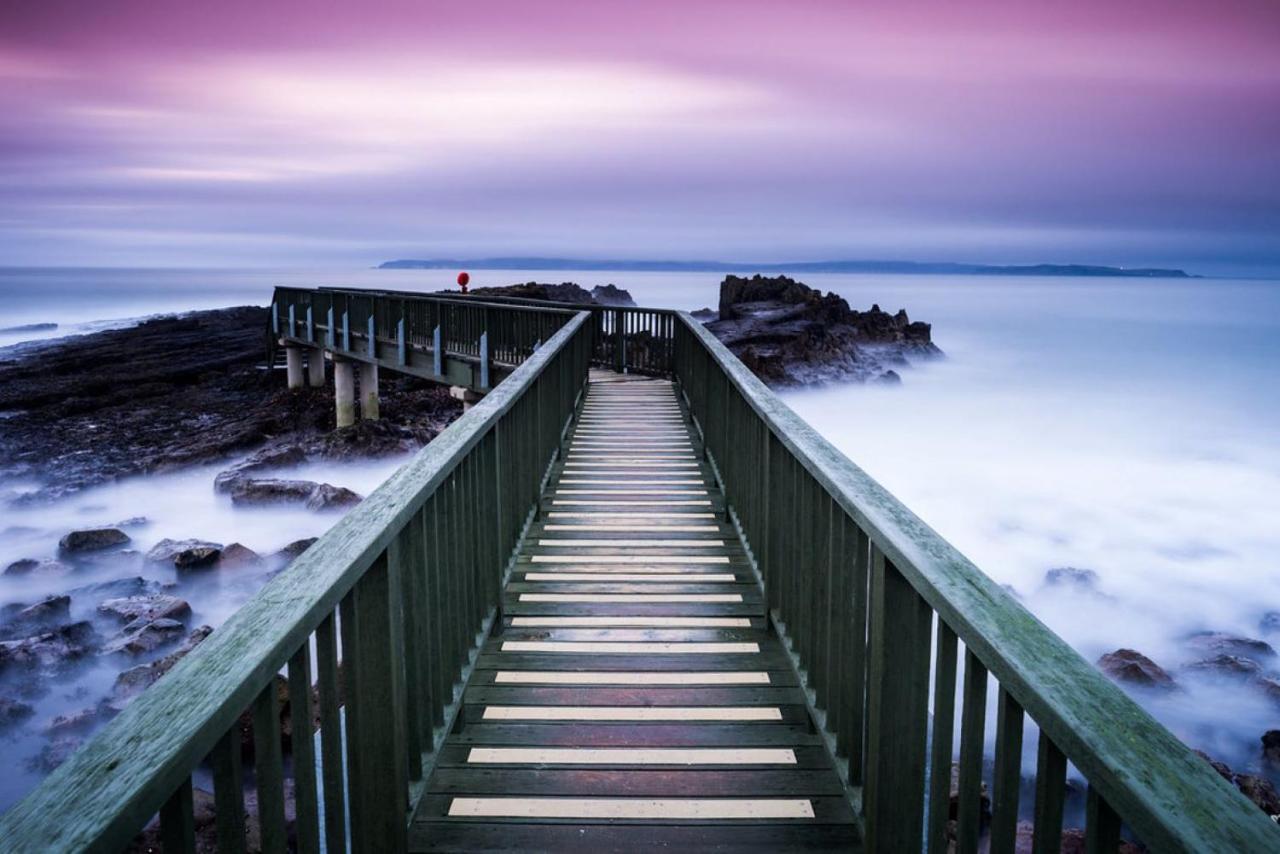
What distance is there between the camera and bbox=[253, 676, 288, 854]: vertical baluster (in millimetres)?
1836

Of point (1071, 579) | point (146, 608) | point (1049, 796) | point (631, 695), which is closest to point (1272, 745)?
point (1071, 579)

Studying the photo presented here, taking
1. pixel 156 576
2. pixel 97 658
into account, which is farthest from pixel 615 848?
pixel 156 576

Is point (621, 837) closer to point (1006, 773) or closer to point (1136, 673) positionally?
point (1006, 773)

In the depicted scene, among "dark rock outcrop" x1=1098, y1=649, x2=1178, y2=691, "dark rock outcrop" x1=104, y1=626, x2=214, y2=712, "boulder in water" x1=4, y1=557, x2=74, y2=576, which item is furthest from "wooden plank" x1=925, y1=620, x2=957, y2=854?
"boulder in water" x1=4, y1=557, x2=74, y2=576

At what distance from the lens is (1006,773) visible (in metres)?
1.87

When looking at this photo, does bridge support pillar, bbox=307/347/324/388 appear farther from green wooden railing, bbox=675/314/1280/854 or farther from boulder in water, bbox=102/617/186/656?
green wooden railing, bbox=675/314/1280/854

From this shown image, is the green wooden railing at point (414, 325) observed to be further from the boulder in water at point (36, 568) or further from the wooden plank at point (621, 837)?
the wooden plank at point (621, 837)

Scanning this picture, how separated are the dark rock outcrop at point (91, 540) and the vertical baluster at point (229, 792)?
19.1 meters

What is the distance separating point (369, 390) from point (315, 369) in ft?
25.2

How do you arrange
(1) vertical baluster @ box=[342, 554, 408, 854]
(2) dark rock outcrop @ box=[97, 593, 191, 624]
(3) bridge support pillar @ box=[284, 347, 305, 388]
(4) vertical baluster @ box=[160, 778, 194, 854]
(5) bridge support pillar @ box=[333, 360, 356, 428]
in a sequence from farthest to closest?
(3) bridge support pillar @ box=[284, 347, 305, 388] → (5) bridge support pillar @ box=[333, 360, 356, 428] → (2) dark rock outcrop @ box=[97, 593, 191, 624] → (1) vertical baluster @ box=[342, 554, 408, 854] → (4) vertical baluster @ box=[160, 778, 194, 854]

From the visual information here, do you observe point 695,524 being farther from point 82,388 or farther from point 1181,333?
point 1181,333

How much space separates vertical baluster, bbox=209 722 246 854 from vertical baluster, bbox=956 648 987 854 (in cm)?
146

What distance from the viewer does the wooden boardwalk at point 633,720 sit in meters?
3.22

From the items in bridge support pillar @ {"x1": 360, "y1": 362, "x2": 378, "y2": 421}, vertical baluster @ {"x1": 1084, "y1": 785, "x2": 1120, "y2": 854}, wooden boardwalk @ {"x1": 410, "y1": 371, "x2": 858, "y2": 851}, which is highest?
vertical baluster @ {"x1": 1084, "y1": 785, "x2": 1120, "y2": 854}
